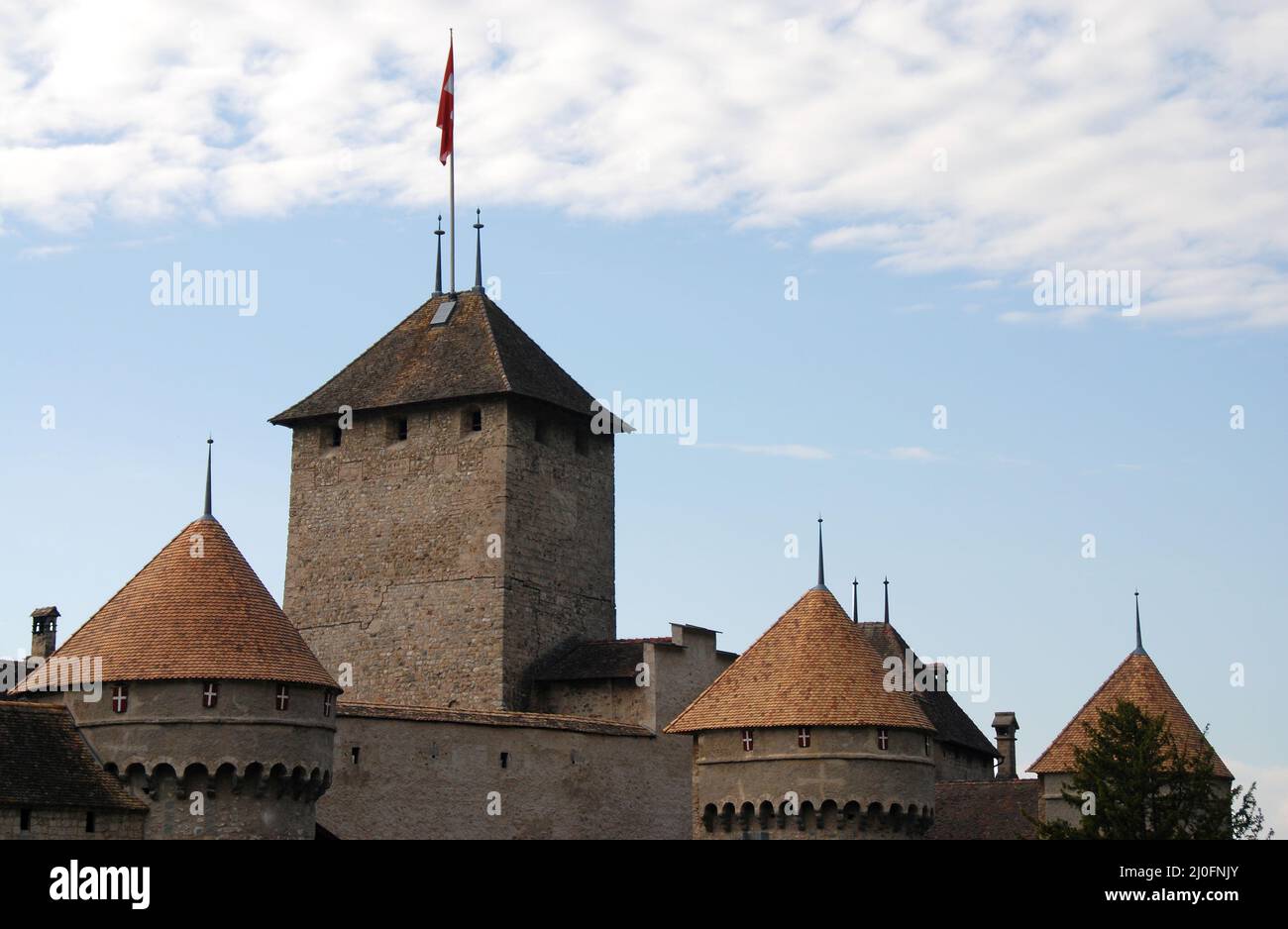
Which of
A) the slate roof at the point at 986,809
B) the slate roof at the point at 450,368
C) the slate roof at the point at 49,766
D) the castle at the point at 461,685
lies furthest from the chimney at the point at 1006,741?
the slate roof at the point at 49,766

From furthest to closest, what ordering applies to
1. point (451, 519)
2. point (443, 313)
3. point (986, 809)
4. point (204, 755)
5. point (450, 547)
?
point (443, 313)
point (451, 519)
point (450, 547)
point (986, 809)
point (204, 755)

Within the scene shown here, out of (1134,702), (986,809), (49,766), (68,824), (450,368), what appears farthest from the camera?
(450,368)

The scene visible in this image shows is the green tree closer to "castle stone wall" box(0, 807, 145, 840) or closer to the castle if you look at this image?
the castle

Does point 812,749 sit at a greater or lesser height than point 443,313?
lesser

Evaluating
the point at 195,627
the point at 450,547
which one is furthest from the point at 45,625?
the point at 195,627

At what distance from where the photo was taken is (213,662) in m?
34.9

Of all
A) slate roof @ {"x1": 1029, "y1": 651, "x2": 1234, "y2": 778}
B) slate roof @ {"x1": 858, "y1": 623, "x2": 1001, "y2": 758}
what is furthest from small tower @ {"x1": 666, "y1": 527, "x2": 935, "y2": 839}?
slate roof @ {"x1": 858, "y1": 623, "x2": 1001, "y2": 758}

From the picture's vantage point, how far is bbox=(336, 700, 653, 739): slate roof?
41.5m

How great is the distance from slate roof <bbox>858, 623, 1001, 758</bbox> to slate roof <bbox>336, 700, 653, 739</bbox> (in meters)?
11.3

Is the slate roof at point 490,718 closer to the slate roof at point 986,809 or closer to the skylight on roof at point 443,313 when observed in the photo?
the slate roof at point 986,809

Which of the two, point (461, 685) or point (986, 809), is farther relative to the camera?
point (461, 685)

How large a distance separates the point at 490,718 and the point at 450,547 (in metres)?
8.51

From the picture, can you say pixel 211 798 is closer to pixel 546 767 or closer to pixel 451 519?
pixel 546 767

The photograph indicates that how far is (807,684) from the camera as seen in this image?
3794 cm
